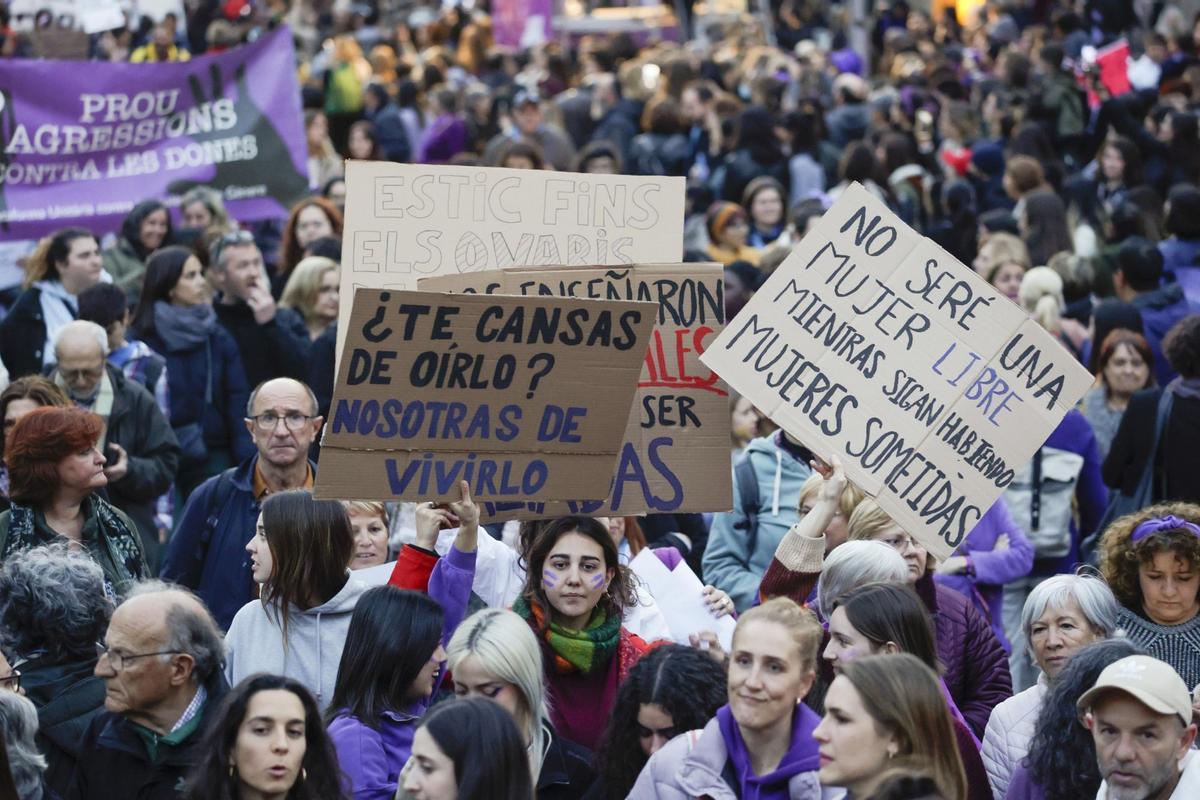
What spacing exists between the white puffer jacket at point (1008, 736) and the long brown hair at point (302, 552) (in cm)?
205

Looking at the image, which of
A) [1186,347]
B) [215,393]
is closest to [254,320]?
[215,393]

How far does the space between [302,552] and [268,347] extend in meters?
3.96

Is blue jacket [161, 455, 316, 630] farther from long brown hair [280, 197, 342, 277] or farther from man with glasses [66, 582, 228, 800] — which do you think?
long brown hair [280, 197, 342, 277]

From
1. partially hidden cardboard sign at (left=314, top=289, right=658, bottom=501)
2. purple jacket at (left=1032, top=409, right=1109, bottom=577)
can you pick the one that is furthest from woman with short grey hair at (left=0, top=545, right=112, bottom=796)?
purple jacket at (left=1032, top=409, right=1109, bottom=577)

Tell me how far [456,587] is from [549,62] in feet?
56.7

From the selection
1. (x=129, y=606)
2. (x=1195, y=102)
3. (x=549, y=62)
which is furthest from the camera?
(x=549, y=62)

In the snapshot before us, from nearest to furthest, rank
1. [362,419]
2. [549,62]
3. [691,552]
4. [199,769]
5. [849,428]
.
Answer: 1. [199,769]
2. [362,419]
3. [849,428]
4. [691,552]
5. [549,62]

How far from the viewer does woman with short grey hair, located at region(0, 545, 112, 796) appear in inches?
232

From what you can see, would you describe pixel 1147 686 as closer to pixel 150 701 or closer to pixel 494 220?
pixel 150 701

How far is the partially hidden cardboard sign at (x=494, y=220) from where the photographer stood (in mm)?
7141

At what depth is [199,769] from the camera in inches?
198

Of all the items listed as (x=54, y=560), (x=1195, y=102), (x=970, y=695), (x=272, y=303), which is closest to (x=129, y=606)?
(x=54, y=560)

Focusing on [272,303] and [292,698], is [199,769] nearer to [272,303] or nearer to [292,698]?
[292,698]

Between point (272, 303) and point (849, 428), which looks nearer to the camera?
point (849, 428)
